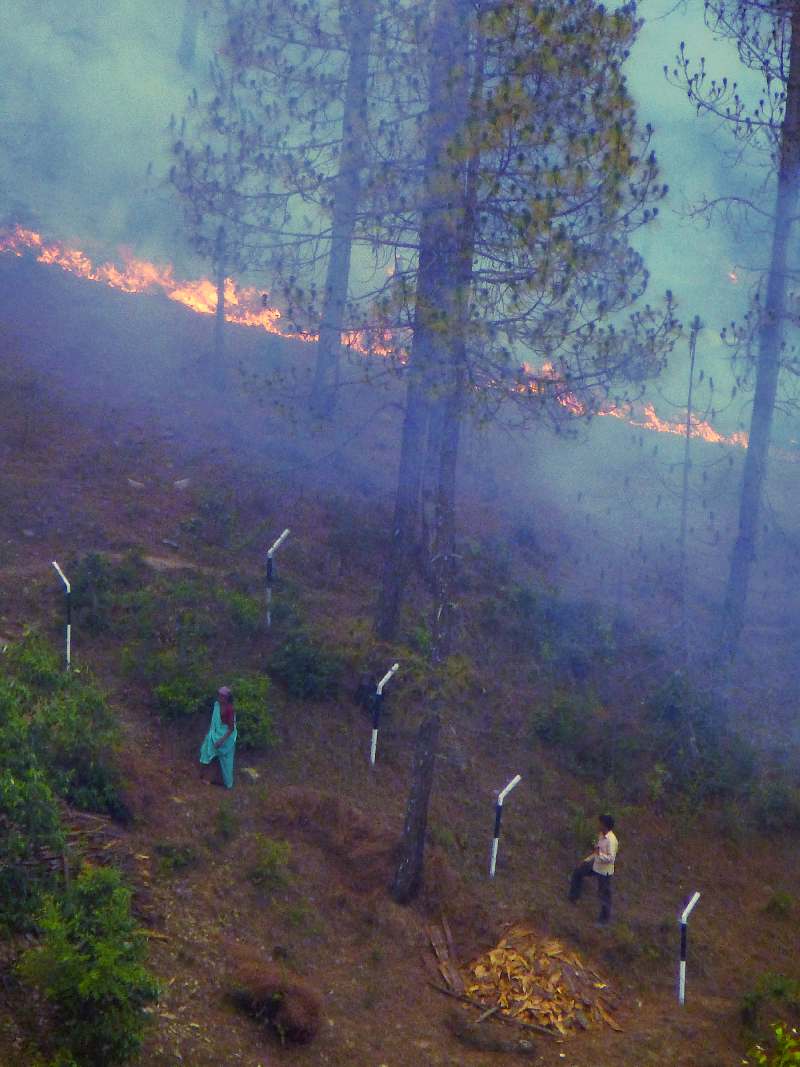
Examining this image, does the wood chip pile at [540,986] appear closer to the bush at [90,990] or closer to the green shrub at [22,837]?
the bush at [90,990]

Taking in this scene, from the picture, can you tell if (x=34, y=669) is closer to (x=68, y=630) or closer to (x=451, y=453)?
(x=68, y=630)

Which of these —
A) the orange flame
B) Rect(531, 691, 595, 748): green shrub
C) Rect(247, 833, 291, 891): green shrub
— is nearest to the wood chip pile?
Rect(247, 833, 291, 891): green shrub

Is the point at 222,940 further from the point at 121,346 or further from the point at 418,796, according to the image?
the point at 121,346

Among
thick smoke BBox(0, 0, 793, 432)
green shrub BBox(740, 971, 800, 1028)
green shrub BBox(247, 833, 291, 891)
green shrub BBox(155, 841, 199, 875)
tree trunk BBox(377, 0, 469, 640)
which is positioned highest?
thick smoke BBox(0, 0, 793, 432)

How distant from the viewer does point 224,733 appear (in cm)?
942

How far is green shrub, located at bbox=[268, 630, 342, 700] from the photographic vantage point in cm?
1160

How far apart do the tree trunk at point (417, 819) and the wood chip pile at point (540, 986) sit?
90cm

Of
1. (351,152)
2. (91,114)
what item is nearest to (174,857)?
(351,152)

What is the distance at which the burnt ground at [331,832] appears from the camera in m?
7.16

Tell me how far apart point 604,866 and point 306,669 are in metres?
4.27

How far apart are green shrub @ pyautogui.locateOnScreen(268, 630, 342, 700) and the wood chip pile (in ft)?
13.1

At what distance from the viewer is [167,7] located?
4369cm

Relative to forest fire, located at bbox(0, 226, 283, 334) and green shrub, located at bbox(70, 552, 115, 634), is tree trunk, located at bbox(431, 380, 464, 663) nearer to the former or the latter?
green shrub, located at bbox(70, 552, 115, 634)

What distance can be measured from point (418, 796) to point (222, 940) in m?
2.24
